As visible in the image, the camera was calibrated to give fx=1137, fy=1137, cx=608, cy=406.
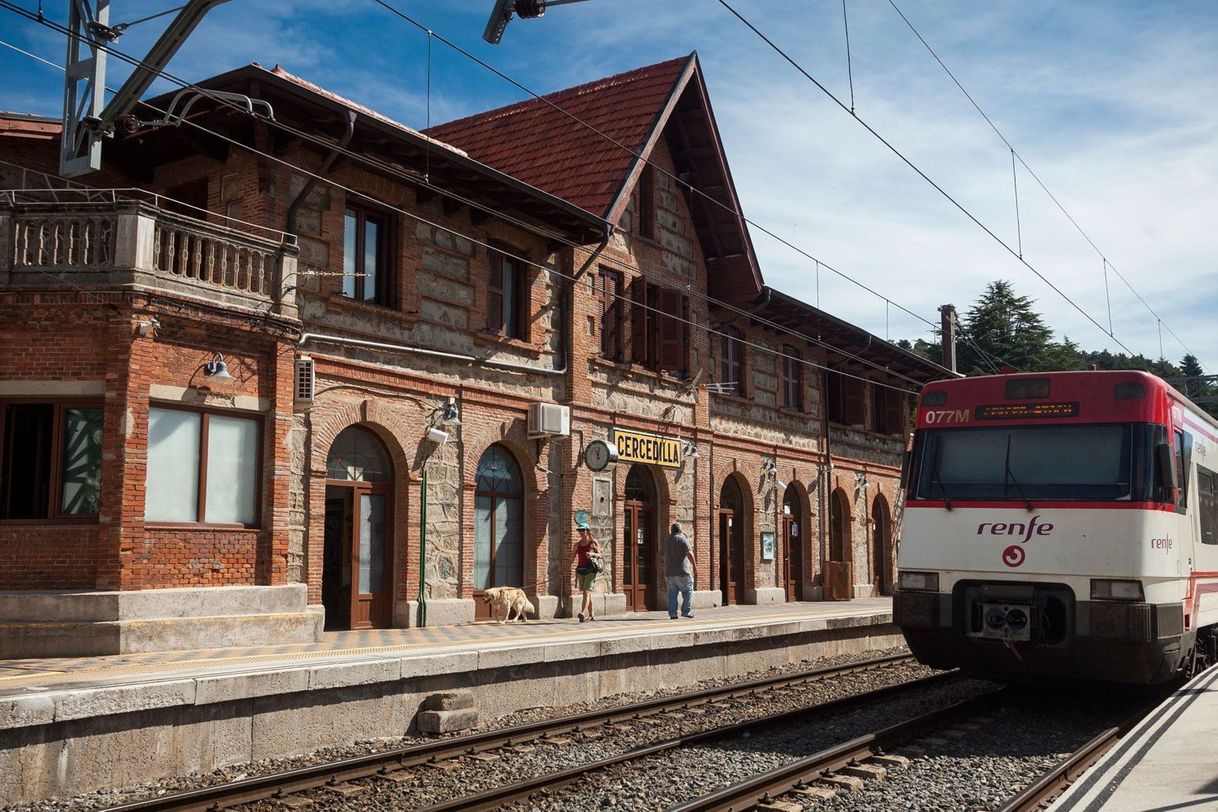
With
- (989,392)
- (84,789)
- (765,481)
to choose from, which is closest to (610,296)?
(765,481)

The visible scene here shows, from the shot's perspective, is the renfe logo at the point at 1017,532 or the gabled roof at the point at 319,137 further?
the gabled roof at the point at 319,137

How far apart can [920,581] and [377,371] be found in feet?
27.4

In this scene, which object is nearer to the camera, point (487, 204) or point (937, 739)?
point (937, 739)

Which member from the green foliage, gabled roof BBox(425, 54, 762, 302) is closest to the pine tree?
the green foliage

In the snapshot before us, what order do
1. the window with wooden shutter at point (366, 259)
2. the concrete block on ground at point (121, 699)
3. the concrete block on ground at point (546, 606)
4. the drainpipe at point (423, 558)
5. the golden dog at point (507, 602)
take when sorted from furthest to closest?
the concrete block on ground at point (546, 606)
the golden dog at point (507, 602)
the drainpipe at point (423, 558)
the window with wooden shutter at point (366, 259)
the concrete block on ground at point (121, 699)

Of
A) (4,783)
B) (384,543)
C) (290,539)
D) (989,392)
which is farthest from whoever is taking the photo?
(384,543)

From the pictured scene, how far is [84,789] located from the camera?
819 centimetres

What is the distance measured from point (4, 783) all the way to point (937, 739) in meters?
7.53

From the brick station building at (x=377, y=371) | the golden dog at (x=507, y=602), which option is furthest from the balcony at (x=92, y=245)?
the golden dog at (x=507, y=602)

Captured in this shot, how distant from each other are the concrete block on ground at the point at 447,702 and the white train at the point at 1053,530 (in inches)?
173

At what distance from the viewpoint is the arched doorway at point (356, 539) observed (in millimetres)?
15961

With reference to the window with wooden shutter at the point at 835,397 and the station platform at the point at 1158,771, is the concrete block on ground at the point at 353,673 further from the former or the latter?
the window with wooden shutter at the point at 835,397

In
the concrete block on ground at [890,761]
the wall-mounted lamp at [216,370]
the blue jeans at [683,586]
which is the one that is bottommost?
the concrete block on ground at [890,761]

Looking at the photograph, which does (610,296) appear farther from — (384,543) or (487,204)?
(384,543)
